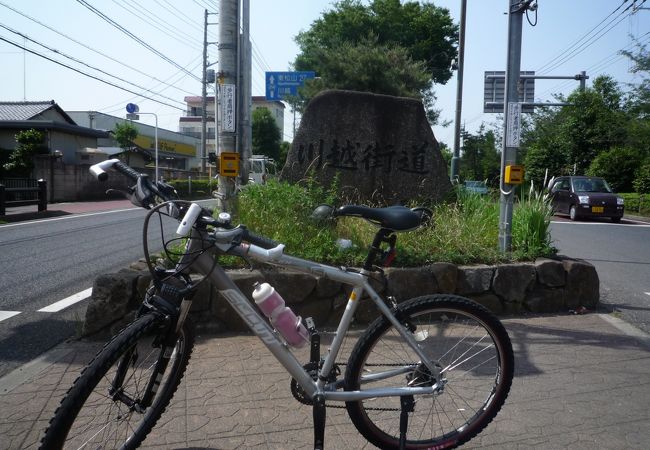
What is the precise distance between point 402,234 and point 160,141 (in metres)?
44.2

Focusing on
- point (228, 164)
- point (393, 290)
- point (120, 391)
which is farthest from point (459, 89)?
point (120, 391)

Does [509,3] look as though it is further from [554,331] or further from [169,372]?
[169,372]

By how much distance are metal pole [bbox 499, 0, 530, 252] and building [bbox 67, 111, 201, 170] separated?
108ft

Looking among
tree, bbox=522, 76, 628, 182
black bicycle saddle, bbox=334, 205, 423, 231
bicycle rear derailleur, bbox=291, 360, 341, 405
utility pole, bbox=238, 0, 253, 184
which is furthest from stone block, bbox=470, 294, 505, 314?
tree, bbox=522, 76, 628, 182

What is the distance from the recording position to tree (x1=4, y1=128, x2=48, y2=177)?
22.9 m

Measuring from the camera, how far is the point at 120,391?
2305 millimetres

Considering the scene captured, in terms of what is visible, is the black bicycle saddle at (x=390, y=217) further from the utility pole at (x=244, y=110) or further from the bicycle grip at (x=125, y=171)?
the utility pole at (x=244, y=110)

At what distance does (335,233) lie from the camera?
5727mm

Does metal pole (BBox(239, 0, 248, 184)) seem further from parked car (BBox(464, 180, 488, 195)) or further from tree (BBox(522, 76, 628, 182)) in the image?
tree (BBox(522, 76, 628, 182))

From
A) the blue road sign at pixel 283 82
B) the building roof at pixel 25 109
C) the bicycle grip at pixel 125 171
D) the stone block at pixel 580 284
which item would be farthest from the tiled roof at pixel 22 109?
the bicycle grip at pixel 125 171

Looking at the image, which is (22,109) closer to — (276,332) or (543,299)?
(543,299)

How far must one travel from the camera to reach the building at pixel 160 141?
4203cm

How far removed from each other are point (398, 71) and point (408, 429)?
75.1 feet

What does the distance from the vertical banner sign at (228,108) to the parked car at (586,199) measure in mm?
12413
